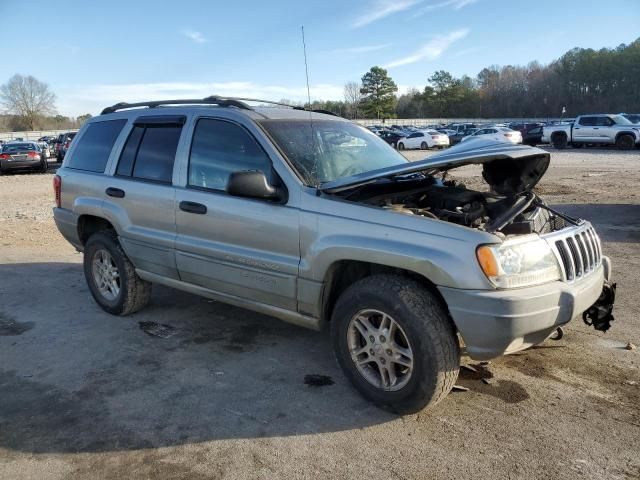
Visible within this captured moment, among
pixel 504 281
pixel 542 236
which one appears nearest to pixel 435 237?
pixel 504 281

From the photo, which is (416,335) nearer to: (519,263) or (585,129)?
(519,263)

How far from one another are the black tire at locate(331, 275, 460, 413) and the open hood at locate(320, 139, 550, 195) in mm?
674

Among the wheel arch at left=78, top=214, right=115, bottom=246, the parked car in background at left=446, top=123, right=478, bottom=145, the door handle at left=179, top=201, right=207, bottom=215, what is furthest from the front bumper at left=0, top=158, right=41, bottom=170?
the parked car in background at left=446, top=123, right=478, bottom=145

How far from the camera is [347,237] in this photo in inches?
133

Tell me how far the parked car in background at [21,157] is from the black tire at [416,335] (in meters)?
24.4

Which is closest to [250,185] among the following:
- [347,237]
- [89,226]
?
[347,237]

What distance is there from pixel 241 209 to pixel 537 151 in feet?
6.88

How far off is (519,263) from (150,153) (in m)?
3.26

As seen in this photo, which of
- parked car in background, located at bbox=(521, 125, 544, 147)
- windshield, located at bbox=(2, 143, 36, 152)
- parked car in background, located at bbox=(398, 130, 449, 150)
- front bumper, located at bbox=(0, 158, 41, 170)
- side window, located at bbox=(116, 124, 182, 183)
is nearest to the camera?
side window, located at bbox=(116, 124, 182, 183)

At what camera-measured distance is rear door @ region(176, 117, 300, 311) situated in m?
3.75

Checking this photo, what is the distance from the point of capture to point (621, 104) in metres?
91.9

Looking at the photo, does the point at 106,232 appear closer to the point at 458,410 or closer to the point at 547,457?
the point at 458,410

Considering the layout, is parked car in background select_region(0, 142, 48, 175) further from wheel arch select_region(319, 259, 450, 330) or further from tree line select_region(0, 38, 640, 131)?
tree line select_region(0, 38, 640, 131)

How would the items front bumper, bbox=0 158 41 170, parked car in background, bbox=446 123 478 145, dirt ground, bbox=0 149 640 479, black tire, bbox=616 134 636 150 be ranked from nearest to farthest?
dirt ground, bbox=0 149 640 479 → front bumper, bbox=0 158 41 170 → black tire, bbox=616 134 636 150 → parked car in background, bbox=446 123 478 145
